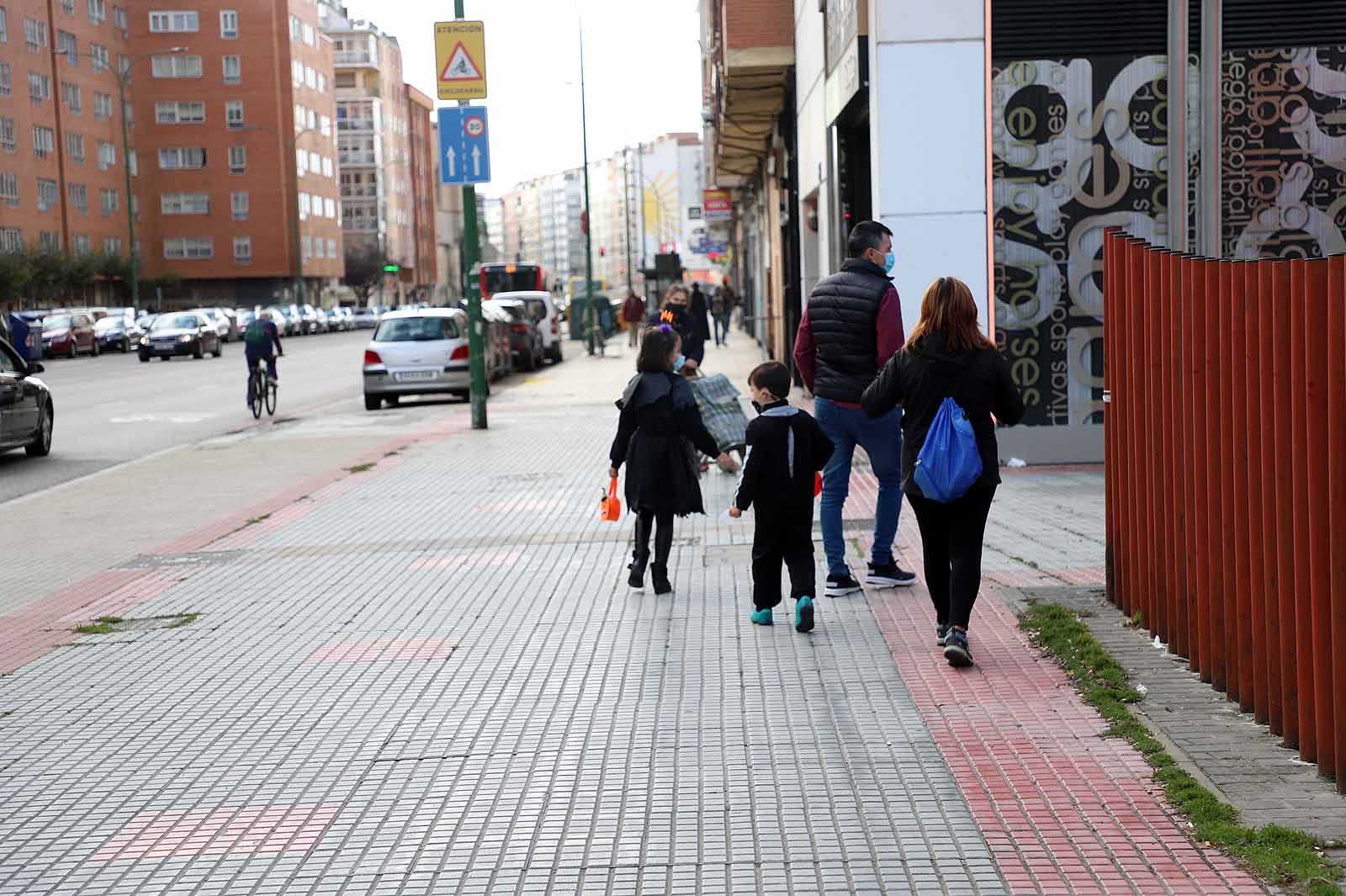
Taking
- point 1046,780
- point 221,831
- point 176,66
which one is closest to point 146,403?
point 221,831

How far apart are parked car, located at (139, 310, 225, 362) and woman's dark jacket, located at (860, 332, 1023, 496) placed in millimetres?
44524

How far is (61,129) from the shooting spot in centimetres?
8031

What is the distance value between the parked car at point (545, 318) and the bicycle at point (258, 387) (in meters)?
15.1

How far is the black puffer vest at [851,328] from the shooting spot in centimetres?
843

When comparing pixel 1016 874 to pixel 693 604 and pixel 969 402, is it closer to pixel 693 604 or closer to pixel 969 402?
pixel 969 402

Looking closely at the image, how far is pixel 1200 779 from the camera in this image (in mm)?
5141

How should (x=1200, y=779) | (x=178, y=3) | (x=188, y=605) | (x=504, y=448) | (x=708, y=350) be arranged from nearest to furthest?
(x=1200, y=779) < (x=188, y=605) < (x=504, y=448) < (x=708, y=350) < (x=178, y=3)

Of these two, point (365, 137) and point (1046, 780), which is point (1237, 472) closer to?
point (1046, 780)

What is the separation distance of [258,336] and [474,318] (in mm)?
5510

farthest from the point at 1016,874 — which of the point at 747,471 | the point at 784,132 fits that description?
the point at 784,132

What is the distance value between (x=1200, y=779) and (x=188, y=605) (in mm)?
5858

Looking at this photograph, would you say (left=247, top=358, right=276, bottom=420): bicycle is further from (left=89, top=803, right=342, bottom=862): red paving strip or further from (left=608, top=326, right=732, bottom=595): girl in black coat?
(left=89, top=803, right=342, bottom=862): red paving strip

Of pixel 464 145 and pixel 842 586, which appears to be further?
pixel 464 145

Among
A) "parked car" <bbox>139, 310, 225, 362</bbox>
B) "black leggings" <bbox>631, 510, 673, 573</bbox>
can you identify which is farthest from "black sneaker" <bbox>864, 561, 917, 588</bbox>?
"parked car" <bbox>139, 310, 225, 362</bbox>
